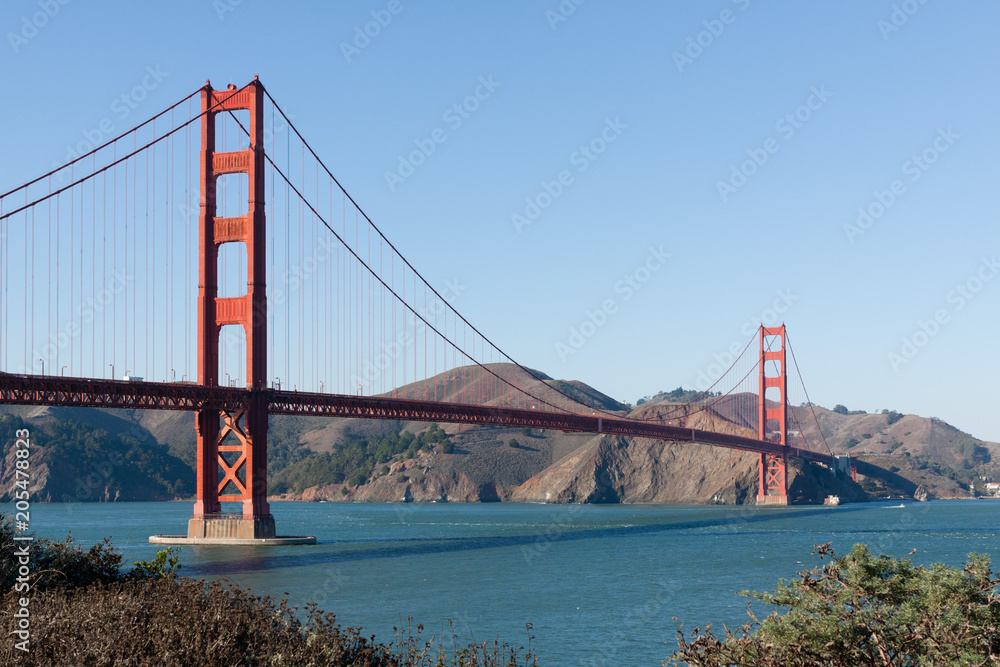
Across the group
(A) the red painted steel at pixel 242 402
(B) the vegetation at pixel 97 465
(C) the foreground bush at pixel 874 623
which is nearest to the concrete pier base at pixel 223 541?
(A) the red painted steel at pixel 242 402

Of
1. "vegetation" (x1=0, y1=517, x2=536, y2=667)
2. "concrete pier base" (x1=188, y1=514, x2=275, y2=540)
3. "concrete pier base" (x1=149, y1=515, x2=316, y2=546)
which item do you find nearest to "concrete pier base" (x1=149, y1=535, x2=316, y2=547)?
"concrete pier base" (x1=149, y1=515, x2=316, y2=546)

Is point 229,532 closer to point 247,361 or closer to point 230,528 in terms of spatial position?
point 230,528

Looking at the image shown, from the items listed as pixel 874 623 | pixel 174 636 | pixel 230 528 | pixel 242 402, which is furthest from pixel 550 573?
pixel 874 623

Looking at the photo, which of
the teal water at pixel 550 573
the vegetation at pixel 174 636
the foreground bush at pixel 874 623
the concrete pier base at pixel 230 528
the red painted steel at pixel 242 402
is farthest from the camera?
the concrete pier base at pixel 230 528

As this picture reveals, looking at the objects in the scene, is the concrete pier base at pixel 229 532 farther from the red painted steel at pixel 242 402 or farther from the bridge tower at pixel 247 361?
the red painted steel at pixel 242 402

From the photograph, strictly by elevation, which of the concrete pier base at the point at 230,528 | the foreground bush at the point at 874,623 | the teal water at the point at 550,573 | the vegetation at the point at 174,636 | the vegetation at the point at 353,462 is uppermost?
the vegetation at the point at 353,462

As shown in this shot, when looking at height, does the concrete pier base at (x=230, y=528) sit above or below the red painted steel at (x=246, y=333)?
below
